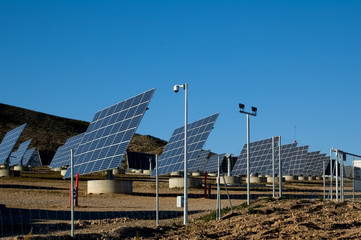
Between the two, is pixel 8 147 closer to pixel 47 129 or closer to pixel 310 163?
pixel 310 163

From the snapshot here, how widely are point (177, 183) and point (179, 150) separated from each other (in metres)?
3.57

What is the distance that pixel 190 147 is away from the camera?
3612 centimetres

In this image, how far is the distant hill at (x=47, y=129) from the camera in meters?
134

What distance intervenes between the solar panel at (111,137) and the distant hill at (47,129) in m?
95.9

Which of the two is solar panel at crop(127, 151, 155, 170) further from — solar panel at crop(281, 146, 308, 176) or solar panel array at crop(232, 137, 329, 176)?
solar panel at crop(281, 146, 308, 176)

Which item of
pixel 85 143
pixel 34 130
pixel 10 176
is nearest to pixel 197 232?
pixel 85 143

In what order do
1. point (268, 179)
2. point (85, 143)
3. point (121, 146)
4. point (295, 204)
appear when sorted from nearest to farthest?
point (295, 204), point (121, 146), point (85, 143), point (268, 179)

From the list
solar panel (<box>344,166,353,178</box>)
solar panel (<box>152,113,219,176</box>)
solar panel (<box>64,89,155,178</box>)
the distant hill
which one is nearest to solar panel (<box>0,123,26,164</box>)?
solar panel (<box>152,113,219,176</box>)

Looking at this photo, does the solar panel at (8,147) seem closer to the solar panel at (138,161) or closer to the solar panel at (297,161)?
the solar panel at (297,161)

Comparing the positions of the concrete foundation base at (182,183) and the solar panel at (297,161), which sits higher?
the solar panel at (297,161)

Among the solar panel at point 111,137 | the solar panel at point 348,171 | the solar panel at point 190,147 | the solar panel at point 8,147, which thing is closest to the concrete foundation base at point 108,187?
the solar panel at point 111,137

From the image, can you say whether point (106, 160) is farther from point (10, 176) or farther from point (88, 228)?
point (10, 176)

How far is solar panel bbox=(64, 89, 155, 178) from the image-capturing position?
90.3 ft

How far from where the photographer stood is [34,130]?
144m
